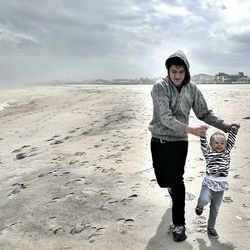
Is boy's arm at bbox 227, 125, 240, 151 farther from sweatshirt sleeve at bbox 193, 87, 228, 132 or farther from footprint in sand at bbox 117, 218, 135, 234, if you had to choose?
footprint in sand at bbox 117, 218, 135, 234

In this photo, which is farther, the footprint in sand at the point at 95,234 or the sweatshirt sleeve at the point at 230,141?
the footprint in sand at the point at 95,234

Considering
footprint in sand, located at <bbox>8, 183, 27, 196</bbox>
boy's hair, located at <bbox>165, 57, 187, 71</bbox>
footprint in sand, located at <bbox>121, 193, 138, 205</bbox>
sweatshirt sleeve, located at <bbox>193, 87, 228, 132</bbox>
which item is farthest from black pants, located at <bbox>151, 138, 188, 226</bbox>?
footprint in sand, located at <bbox>8, 183, 27, 196</bbox>

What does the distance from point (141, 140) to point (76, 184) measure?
3.11 meters

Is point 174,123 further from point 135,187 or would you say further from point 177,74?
point 135,187

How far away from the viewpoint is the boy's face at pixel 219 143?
4.36m

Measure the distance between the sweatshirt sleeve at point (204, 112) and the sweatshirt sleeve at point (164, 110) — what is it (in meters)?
0.49

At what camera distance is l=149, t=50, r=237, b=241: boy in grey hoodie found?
431 centimetres

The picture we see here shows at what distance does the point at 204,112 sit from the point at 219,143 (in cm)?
56

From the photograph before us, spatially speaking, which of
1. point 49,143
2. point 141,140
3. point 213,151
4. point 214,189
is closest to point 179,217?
point 214,189

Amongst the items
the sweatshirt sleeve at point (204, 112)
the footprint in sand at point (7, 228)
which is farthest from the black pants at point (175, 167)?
Answer: the footprint in sand at point (7, 228)

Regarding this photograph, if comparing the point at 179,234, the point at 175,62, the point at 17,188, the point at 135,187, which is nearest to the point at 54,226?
the point at 135,187

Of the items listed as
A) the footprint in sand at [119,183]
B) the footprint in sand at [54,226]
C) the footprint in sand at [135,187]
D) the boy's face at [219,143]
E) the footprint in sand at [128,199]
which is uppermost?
the boy's face at [219,143]

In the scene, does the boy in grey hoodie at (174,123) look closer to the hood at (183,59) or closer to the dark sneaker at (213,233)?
the hood at (183,59)

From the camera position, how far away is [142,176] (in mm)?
6676
